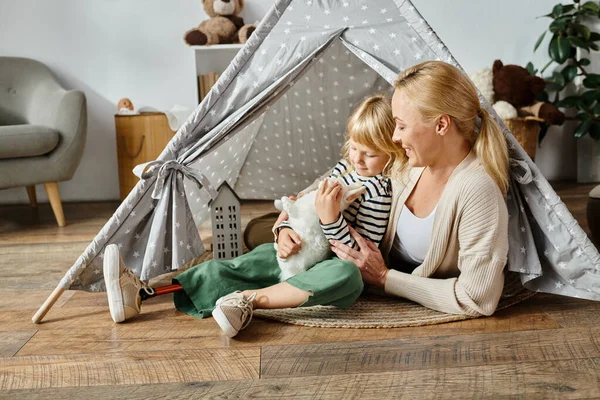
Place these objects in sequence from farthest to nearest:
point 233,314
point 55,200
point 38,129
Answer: point 55,200, point 38,129, point 233,314

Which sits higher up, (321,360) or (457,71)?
(457,71)

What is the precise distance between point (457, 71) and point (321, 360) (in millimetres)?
774

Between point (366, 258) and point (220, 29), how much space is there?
219 centimetres

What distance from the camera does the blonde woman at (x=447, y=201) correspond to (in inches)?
66.1

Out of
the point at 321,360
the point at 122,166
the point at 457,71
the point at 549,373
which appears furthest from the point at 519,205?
the point at 122,166

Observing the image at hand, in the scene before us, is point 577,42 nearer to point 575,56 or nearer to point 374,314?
point 575,56

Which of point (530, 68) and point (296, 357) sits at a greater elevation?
point (530, 68)

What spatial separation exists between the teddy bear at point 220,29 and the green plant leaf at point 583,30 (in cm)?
167

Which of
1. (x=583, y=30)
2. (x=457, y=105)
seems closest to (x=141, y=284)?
(x=457, y=105)

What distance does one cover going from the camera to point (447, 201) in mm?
1719

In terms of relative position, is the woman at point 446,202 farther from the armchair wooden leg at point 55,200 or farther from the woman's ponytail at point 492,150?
the armchair wooden leg at point 55,200

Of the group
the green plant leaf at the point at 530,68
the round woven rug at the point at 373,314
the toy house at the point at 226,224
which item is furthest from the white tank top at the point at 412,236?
the green plant leaf at the point at 530,68

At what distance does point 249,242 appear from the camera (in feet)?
8.13

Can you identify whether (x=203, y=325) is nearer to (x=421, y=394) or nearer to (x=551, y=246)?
(x=421, y=394)
